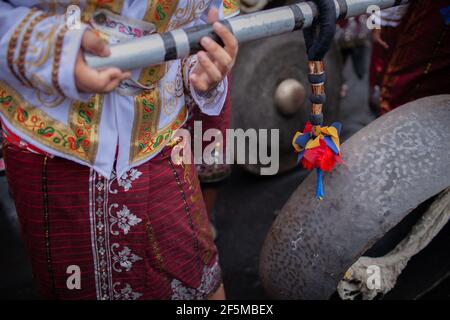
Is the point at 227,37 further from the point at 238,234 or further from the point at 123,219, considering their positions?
the point at 238,234

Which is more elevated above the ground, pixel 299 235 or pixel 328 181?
pixel 328 181

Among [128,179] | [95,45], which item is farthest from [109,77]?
[128,179]

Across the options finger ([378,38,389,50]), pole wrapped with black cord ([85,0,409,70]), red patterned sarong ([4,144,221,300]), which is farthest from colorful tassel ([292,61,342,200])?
finger ([378,38,389,50])

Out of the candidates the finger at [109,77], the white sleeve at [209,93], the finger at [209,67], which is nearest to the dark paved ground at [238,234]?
the white sleeve at [209,93]

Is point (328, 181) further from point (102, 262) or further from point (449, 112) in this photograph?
point (102, 262)

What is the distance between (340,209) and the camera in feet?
3.10

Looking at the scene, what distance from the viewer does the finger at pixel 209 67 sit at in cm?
77

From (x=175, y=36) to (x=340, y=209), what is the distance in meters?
0.48

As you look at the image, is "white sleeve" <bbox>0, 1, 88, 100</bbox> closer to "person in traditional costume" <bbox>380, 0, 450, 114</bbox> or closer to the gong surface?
the gong surface

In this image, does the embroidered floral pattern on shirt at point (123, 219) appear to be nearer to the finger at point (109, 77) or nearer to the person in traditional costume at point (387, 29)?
the finger at point (109, 77)

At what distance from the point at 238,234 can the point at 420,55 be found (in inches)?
38.5

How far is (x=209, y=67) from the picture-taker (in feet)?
2.58

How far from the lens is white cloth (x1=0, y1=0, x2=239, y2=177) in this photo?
2.30ft
